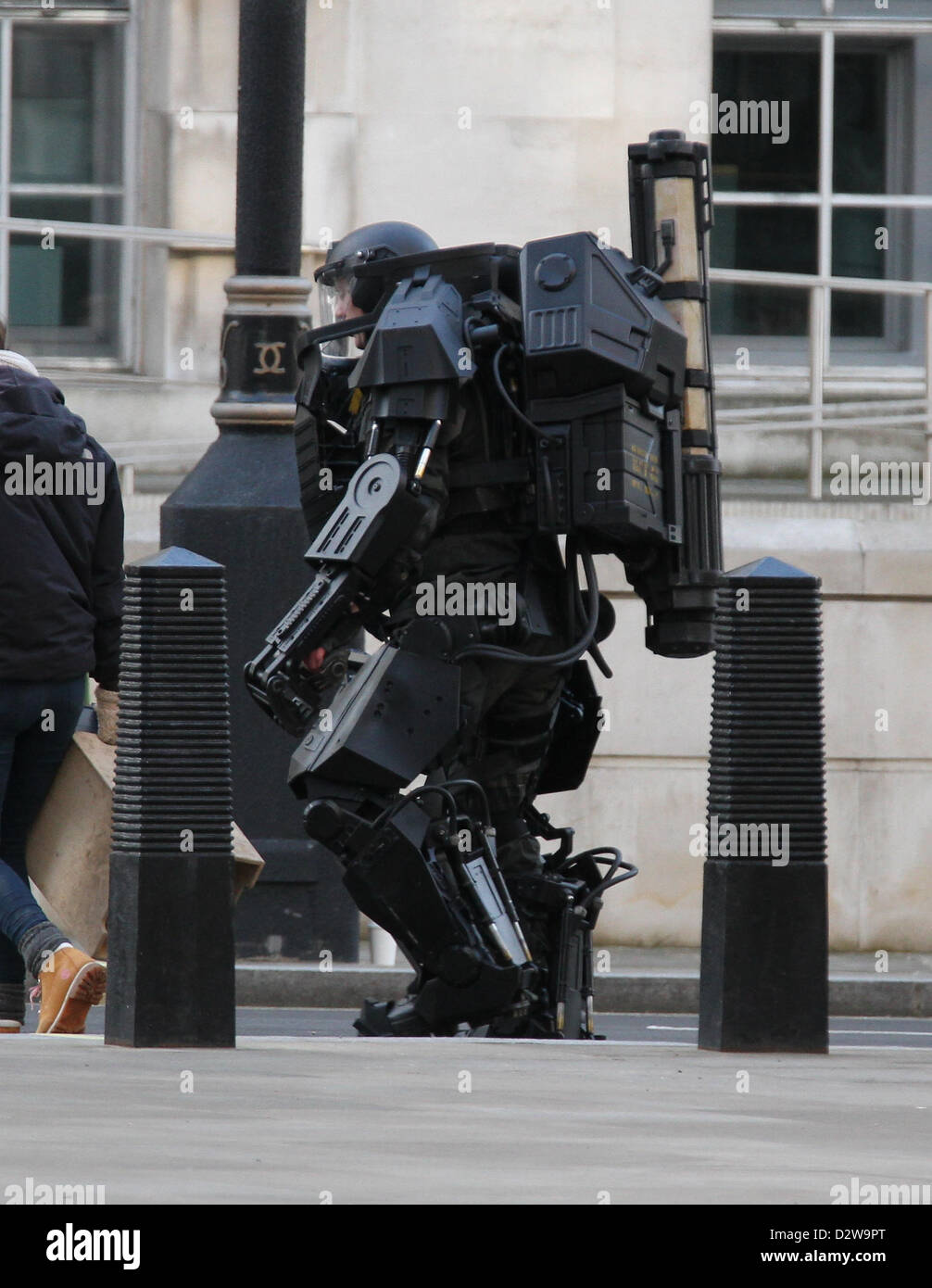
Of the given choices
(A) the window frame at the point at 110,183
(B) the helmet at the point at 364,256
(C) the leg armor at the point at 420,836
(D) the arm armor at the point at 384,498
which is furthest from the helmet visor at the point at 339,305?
(A) the window frame at the point at 110,183

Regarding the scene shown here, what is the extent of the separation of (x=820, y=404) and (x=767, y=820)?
18.4 ft

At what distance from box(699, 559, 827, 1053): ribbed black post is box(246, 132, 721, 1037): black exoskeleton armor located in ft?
1.56

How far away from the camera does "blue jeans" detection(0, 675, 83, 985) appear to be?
7.02m

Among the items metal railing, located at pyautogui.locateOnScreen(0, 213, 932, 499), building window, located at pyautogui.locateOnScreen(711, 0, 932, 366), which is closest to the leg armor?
metal railing, located at pyautogui.locateOnScreen(0, 213, 932, 499)

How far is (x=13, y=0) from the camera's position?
12602mm

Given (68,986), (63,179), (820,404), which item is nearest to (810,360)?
(820,404)

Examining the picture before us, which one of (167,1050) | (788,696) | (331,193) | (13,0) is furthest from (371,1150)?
(13,0)

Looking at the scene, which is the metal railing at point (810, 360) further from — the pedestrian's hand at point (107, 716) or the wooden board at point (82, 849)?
the wooden board at point (82, 849)

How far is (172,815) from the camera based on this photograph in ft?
20.2

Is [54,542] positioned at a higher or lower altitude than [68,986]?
higher

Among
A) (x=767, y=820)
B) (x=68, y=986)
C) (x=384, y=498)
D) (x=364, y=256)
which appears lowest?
(x=68, y=986)

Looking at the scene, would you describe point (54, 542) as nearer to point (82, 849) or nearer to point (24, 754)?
point (24, 754)

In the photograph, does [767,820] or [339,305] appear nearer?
[767,820]

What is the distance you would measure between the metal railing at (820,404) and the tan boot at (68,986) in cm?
565
